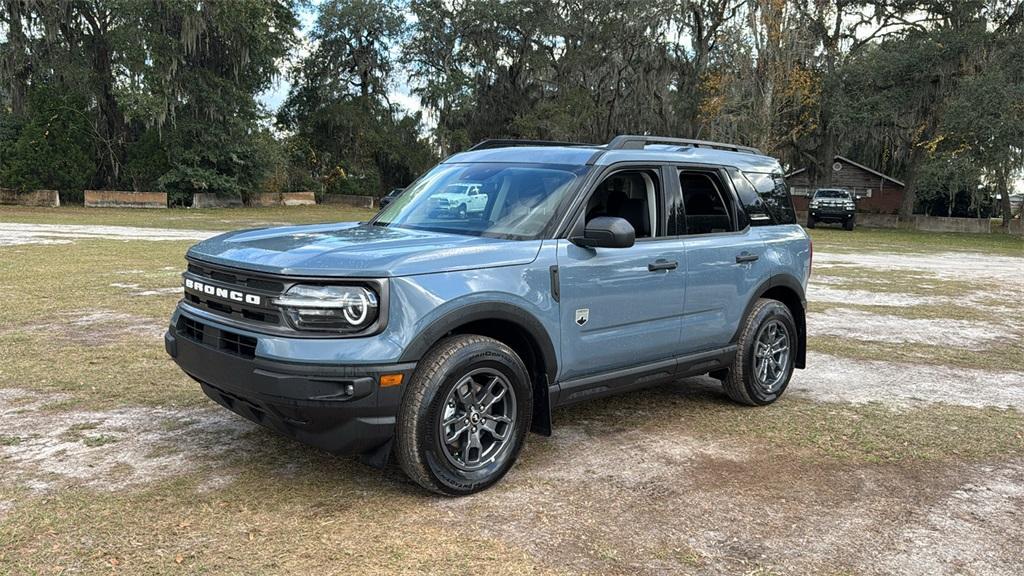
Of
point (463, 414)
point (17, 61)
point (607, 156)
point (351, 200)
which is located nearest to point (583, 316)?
point (463, 414)

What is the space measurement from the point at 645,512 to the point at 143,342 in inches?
215

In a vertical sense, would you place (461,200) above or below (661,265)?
above

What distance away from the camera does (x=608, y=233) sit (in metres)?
4.28

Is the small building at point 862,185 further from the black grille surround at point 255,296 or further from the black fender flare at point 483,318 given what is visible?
the black grille surround at point 255,296

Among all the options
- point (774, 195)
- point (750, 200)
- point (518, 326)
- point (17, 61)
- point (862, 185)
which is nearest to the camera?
point (518, 326)

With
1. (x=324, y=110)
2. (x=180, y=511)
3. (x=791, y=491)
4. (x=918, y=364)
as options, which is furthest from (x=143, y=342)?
(x=324, y=110)

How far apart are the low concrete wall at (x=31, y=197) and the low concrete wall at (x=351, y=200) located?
50.8 feet

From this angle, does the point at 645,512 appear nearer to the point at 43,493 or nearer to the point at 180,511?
the point at 180,511

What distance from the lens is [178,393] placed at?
5707mm

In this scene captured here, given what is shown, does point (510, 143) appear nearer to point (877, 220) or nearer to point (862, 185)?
point (877, 220)

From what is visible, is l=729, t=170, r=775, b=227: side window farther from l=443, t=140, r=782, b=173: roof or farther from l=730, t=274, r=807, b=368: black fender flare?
l=730, t=274, r=807, b=368: black fender flare

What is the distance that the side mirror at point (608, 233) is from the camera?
4.29 m

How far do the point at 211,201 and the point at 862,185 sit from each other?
37773mm

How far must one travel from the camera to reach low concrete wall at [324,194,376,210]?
46375mm
